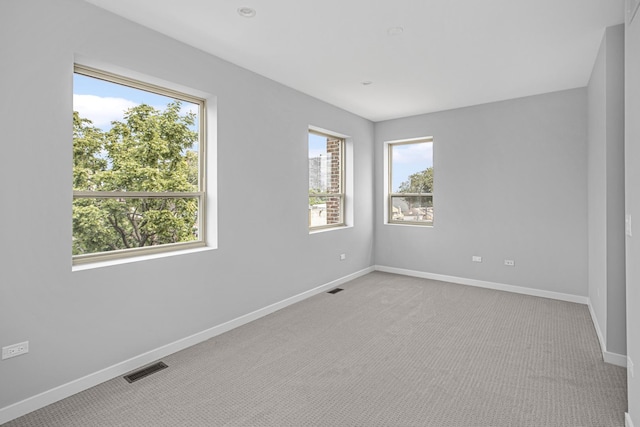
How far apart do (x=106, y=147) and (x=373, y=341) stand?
2.74 metres

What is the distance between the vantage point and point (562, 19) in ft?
8.52

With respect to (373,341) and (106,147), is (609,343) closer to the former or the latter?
→ (373,341)

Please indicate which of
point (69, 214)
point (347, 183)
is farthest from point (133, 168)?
point (347, 183)

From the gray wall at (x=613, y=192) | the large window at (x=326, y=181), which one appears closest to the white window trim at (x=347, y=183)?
the large window at (x=326, y=181)

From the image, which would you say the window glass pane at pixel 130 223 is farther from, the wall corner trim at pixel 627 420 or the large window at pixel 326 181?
the wall corner trim at pixel 627 420

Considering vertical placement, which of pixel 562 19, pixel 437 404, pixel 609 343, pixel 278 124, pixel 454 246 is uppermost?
pixel 562 19

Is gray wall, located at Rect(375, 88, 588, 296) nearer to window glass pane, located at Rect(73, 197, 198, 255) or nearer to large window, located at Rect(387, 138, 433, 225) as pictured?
large window, located at Rect(387, 138, 433, 225)

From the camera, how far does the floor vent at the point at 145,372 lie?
98.3 inches

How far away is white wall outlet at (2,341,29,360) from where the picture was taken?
6.63ft

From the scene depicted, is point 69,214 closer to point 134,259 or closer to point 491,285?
point 134,259

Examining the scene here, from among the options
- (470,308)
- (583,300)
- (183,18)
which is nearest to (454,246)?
(470,308)

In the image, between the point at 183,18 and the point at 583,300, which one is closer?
the point at 183,18

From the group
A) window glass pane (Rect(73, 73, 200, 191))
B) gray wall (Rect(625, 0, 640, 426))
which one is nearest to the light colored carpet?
gray wall (Rect(625, 0, 640, 426))

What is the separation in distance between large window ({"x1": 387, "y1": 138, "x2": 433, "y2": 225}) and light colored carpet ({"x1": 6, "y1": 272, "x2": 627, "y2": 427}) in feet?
7.08
